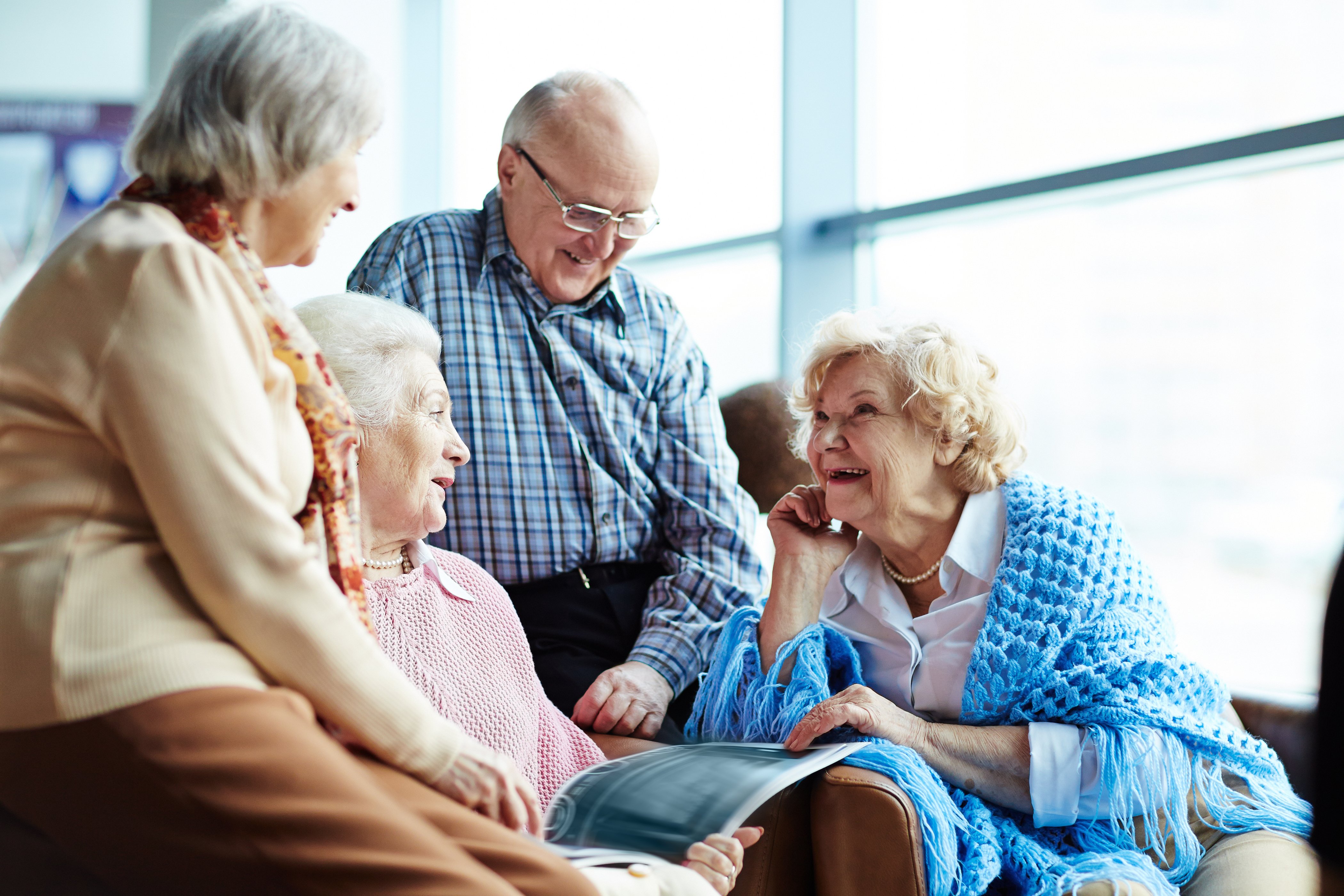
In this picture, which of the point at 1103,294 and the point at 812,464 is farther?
the point at 1103,294

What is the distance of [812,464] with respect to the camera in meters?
1.87

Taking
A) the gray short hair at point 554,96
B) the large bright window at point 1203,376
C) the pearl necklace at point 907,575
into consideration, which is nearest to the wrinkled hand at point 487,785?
the pearl necklace at point 907,575

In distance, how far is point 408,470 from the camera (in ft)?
4.96

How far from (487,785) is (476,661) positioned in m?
0.56

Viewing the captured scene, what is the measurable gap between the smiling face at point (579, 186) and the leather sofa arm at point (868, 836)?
3.67 ft

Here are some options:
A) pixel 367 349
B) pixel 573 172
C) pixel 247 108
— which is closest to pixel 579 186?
pixel 573 172

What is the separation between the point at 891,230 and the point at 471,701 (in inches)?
98.3

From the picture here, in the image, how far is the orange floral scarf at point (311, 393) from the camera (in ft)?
3.20

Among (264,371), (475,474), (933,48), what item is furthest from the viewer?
(933,48)

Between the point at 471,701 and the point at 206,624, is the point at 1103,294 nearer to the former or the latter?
the point at 471,701

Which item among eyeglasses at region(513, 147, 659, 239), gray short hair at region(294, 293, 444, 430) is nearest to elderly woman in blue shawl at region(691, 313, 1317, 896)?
eyeglasses at region(513, 147, 659, 239)

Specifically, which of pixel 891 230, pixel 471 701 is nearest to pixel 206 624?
pixel 471 701

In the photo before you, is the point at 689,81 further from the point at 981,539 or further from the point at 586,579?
Result: the point at 981,539

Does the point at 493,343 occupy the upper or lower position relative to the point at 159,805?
upper
